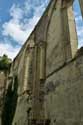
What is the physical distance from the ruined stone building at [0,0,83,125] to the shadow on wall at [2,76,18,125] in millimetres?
179

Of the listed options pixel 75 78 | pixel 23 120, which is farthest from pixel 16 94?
pixel 75 78

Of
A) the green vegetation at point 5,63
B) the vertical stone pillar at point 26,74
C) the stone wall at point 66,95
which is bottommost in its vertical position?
the stone wall at point 66,95

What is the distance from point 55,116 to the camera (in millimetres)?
7312

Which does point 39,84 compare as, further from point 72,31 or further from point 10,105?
point 10,105

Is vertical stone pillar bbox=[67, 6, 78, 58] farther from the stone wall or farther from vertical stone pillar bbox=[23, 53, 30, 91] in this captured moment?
vertical stone pillar bbox=[23, 53, 30, 91]

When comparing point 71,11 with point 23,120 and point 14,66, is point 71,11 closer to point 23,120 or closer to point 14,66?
point 23,120

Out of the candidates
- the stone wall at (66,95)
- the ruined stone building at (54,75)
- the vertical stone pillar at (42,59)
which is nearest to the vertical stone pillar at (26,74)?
the ruined stone building at (54,75)

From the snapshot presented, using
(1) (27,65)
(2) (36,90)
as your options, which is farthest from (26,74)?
(2) (36,90)

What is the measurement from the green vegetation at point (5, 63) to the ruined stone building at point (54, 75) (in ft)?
20.2

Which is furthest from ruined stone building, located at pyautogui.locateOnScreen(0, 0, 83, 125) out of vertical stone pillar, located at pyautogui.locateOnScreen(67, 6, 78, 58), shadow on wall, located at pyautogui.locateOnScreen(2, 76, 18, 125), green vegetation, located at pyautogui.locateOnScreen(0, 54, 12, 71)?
green vegetation, located at pyautogui.locateOnScreen(0, 54, 12, 71)

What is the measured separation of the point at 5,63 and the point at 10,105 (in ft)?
21.5

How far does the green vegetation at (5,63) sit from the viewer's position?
18569mm

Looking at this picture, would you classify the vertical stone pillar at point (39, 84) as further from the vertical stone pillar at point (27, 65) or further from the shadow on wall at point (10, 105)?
the shadow on wall at point (10, 105)

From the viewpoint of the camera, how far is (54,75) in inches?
315
